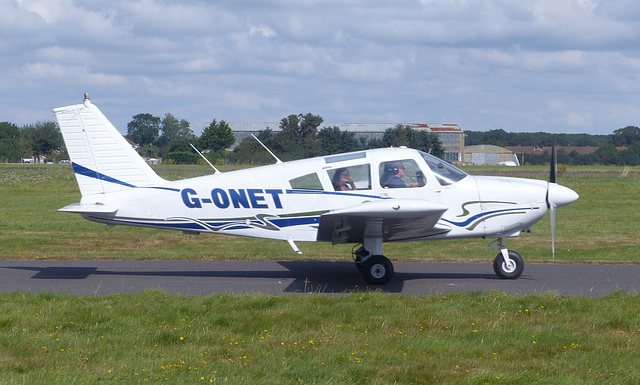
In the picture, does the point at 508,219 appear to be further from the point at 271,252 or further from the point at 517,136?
the point at 517,136

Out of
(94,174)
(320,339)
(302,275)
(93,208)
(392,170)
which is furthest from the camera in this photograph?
(302,275)

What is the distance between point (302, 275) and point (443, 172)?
9.83 ft

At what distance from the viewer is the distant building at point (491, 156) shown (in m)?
47.4

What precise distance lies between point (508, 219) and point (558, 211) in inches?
541

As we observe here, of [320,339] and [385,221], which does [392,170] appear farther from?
[320,339]

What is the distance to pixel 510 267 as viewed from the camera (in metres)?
10.9

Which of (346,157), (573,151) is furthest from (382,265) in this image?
(573,151)

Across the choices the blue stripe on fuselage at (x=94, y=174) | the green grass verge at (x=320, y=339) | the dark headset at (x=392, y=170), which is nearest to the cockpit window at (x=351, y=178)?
the dark headset at (x=392, y=170)

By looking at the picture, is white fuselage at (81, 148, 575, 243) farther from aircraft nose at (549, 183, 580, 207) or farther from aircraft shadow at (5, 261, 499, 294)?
aircraft shadow at (5, 261, 499, 294)

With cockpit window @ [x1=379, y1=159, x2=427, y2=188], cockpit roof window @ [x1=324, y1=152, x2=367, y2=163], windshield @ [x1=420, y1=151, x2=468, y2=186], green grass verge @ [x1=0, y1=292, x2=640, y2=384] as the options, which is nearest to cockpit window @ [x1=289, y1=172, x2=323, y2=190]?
cockpit roof window @ [x1=324, y1=152, x2=367, y2=163]

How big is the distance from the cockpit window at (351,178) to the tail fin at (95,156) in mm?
3044

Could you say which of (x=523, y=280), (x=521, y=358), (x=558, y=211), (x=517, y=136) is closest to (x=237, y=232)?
Answer: (x=523, y=280)

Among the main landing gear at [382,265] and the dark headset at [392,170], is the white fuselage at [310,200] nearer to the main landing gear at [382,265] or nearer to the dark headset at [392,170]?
the dark headset at [392,170]

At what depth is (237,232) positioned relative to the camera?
35.0 feet
